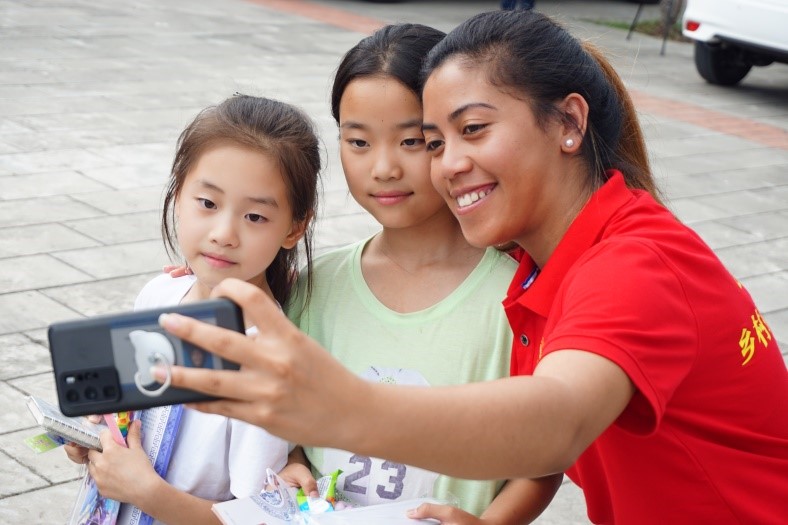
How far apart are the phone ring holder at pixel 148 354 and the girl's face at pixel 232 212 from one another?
832 mm

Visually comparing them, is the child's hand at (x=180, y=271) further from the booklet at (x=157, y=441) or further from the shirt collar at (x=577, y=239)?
the shirt collar at (x=577, y=239)

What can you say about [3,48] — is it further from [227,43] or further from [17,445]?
[17,445]

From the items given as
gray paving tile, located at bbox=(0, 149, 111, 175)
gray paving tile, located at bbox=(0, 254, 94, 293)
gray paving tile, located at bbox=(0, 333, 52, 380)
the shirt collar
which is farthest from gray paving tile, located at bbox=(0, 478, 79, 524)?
gray paving tile, located at bbox=(0, 149, 111, 175)

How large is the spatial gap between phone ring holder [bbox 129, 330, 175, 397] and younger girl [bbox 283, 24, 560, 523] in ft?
2.93

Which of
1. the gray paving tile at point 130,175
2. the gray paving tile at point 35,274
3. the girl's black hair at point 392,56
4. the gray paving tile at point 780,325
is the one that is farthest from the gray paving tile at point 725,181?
the girl's black hair at point 392,56

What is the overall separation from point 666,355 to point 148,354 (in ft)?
2.42

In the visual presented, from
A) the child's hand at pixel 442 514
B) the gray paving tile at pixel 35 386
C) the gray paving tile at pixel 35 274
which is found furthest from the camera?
the gray paving tile at pixel 35 274

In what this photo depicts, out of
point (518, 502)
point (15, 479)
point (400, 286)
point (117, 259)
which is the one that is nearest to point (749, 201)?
point (117, 259)

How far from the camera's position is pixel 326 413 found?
1.30 metres

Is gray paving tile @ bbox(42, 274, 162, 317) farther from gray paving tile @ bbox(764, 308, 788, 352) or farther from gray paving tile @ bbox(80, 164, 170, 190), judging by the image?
→ gray paving tile @ bbox(764, 308, 788, 352)

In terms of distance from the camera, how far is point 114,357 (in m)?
1.38

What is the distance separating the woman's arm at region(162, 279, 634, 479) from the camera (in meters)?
1.26

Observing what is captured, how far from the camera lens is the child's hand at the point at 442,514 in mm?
2020

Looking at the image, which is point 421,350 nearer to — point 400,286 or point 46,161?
point 400,286
